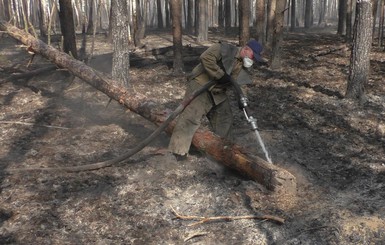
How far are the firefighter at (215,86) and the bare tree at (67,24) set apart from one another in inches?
231

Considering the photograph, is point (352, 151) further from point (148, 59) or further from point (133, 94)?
point (148, 59)

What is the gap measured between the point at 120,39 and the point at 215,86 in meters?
4.29


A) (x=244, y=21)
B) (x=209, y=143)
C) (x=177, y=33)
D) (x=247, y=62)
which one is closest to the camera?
(x=247, y=62)

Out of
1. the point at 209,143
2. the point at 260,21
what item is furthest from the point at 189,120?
the point at 260,21

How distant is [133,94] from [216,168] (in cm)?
253

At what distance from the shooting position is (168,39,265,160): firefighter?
216 inches

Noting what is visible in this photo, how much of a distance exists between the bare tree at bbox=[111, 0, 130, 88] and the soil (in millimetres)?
865

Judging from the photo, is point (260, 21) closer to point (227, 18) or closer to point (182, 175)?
point (227, 18)

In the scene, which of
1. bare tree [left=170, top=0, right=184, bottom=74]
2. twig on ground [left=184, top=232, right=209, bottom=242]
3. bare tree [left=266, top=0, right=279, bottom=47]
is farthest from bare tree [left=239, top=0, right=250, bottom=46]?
twig on ground [left=184, top=232, right=209, bottom=242]

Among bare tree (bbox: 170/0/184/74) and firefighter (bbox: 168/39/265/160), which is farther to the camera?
bare tree (bbox: 170/0/184/74)

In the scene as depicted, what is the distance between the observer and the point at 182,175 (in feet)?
18.6

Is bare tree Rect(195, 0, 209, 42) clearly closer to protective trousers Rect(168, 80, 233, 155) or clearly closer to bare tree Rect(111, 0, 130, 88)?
bare tree Rect(111, 0, 130, 88)

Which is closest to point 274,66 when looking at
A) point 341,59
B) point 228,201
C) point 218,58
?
point 341,59

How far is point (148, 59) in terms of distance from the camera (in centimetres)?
1323
